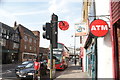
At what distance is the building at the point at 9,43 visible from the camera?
42.0 meters

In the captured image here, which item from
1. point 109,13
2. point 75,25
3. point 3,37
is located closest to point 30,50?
point 3,37

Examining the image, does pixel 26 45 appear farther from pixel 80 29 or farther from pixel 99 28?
pixel 99 28

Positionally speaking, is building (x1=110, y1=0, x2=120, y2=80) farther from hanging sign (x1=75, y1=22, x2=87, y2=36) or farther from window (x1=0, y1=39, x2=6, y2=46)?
window (x1=0, y1=39, x2=6, y2=46)

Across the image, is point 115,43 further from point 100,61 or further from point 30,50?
point 30,50

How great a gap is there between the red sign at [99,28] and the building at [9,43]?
126 feet

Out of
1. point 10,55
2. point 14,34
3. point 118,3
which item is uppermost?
point 14,34

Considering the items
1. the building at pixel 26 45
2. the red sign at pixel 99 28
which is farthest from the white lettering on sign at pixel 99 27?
the building at pixel 26 45

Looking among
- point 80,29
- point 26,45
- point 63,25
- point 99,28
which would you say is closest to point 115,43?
point 99,28

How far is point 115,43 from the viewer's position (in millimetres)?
6051

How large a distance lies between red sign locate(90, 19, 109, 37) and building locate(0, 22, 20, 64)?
38.3m

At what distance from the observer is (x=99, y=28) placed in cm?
606

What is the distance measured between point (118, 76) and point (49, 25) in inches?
126

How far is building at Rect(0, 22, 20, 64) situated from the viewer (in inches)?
1654

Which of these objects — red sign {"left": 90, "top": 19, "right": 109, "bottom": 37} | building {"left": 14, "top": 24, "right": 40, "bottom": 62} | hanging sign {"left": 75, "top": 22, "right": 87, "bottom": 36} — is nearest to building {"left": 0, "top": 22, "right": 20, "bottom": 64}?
building {"left": 14, "top": 24, "right": 40, "bottom": 62}
